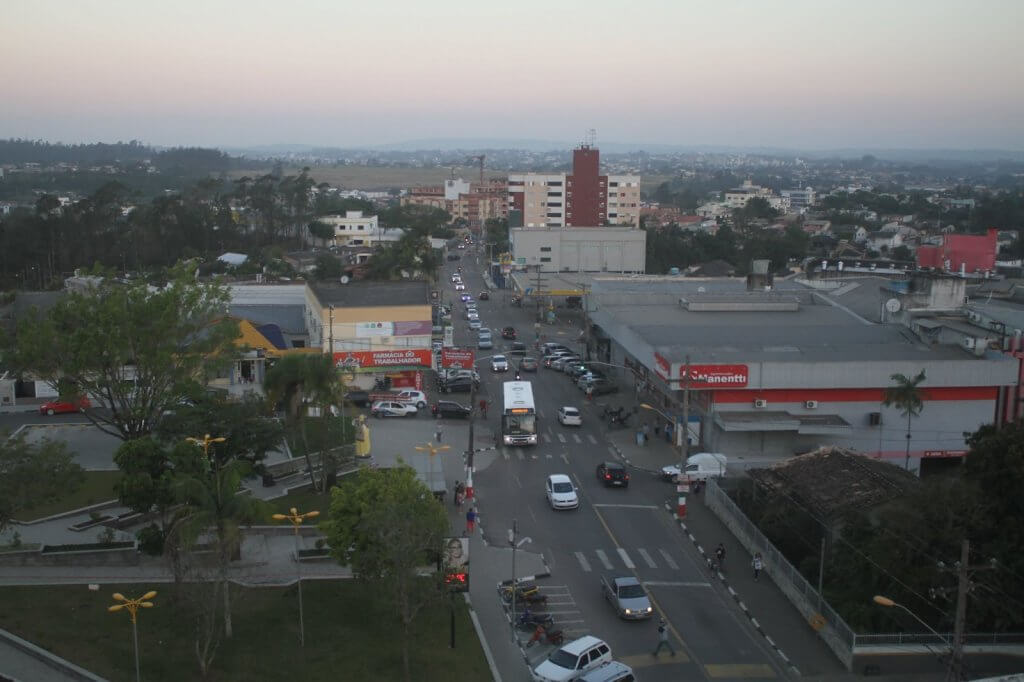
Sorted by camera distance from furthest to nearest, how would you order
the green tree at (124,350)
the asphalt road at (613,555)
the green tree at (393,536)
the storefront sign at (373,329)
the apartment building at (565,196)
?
the apartment building at (565,196), the storefront sign at (373,329), the green tree at (124,350), the asphalt road at (613,555), the green tree at (393,536)

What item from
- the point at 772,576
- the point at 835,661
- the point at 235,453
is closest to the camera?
the point at 835,661

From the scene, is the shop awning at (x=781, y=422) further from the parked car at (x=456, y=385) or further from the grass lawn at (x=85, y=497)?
the grass lawn at (x=85, y=497)

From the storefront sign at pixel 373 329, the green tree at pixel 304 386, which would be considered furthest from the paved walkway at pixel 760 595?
the storefront sign at pixel 373 329

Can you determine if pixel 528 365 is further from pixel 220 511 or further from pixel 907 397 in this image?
pixel 220 511

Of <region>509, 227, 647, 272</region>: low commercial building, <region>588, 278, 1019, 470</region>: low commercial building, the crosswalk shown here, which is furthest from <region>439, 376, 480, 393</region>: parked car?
<region>509, 227, 647, 272</region>: low commercial building

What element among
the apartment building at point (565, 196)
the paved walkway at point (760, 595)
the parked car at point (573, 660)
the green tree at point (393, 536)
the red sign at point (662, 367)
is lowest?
the paved walkway at point (760, 595)

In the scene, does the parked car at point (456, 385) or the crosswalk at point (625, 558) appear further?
the parked car at point (456, 385)

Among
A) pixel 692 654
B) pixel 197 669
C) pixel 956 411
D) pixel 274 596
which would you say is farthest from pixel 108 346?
pixel 956 411

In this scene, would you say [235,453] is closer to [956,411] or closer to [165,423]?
[165,423]
